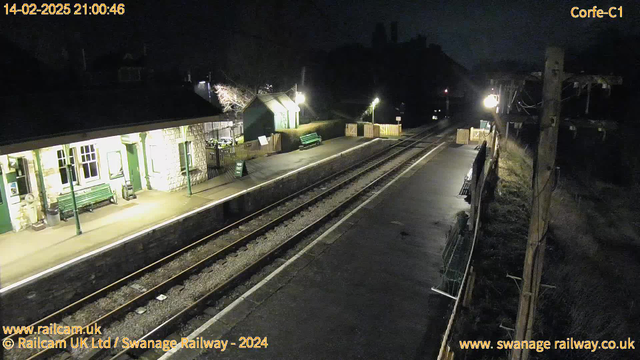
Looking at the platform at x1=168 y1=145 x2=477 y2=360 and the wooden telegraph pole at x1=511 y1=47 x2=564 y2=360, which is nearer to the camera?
the wooden telegraph pole at x1=511 y1=47 x2=564 y2=360

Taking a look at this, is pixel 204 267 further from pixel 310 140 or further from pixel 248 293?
pixel 310 140

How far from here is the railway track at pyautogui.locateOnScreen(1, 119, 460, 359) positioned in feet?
27.1

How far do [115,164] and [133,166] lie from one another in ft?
2.55

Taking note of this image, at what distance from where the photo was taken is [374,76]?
48750 millimetres

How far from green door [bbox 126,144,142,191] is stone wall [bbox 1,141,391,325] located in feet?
12.9

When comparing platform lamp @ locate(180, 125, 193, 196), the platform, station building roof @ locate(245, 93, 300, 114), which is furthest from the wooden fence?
station building roof @ locate(245, 93, 300, 114)

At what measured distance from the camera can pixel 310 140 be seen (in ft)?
86.5

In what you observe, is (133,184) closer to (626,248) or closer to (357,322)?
(357,322)

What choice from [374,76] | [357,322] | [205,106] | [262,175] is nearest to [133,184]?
[205,106]

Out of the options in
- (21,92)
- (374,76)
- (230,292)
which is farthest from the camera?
(374,76)

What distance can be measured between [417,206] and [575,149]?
2428cm

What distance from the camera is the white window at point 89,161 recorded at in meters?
13.0

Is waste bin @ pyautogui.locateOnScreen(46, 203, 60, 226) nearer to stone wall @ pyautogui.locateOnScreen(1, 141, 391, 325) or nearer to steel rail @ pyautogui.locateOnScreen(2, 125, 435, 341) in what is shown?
stone wall @ pyautogui.locateOnScreen(1, 141, 391, 325)

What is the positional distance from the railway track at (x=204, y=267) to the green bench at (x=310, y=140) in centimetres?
795
